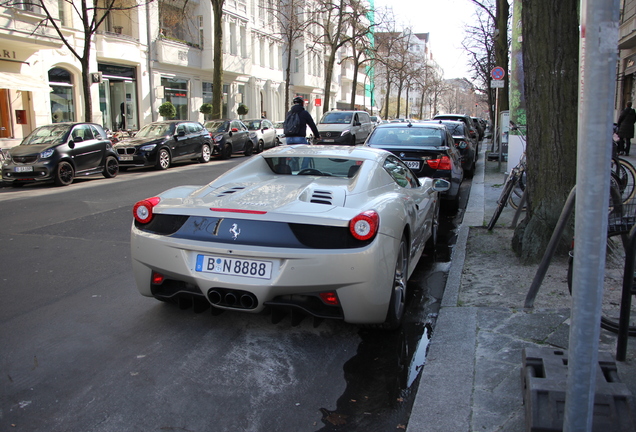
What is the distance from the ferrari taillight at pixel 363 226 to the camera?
365 cm

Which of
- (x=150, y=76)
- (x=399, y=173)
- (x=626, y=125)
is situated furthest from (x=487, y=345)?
(x=150, y=76)

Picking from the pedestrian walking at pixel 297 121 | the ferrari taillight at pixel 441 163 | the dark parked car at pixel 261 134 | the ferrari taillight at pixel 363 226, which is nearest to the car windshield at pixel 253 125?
the dark parked car at pixel 261 134

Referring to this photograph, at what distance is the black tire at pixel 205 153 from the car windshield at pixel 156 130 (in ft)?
5.32

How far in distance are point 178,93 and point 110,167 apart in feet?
59.9

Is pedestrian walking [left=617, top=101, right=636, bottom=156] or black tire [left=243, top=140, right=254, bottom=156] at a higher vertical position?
pedestrian walking [left=617, top=101, right=636, bottom=156]

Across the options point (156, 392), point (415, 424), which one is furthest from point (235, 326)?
point (415, 424)

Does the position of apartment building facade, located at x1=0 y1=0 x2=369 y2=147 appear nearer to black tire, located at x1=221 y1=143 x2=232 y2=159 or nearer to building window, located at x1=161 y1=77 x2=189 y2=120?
building window, located at x1=161 y1=77 x2=189 y2=120

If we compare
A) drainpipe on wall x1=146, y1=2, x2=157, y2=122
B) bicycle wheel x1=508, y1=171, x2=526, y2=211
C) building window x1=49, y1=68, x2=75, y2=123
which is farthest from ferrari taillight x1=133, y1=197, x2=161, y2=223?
drainpipe on wall x1=146, y1=2, x2=157, y2=122

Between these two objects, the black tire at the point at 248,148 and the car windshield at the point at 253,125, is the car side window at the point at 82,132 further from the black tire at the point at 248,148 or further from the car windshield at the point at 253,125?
the car windshield at the point at 253,125

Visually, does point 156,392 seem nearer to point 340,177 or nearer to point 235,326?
point 235,326

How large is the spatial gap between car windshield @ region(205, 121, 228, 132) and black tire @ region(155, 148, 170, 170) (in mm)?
4677

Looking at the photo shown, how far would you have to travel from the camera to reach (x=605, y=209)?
6.13ft

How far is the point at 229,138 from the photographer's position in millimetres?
22953

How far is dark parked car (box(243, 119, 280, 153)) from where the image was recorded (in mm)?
25147
